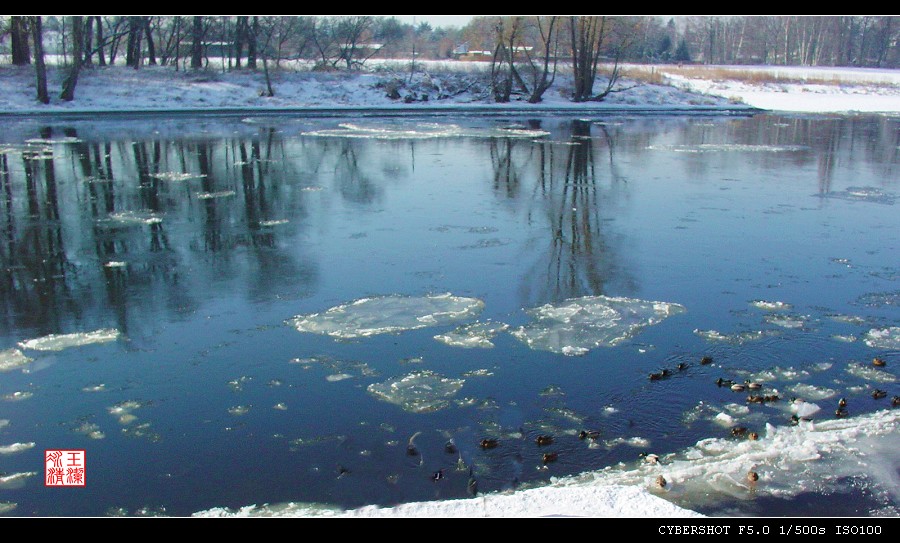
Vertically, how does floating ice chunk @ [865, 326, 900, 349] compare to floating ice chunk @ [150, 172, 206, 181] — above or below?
below

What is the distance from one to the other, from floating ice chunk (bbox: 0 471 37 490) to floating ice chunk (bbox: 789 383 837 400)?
5.66 m

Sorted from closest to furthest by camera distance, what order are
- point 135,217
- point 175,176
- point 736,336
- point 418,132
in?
1. point 736,336
2. point 135,217
3. point 175,176
4. point 418,132

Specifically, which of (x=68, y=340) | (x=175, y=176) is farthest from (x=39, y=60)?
(x=68, y=340)

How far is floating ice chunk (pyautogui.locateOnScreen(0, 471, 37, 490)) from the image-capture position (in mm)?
5230

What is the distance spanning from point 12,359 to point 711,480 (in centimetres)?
573

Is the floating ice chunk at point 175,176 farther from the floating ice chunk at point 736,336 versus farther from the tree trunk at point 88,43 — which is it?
the tree trunk at point 88,43

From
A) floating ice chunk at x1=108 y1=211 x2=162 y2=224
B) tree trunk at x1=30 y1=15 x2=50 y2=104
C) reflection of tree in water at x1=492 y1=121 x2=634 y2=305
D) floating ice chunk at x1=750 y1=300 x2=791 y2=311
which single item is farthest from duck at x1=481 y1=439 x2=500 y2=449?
tree trunk at x1=30 y1=15 x2=50 y2=104

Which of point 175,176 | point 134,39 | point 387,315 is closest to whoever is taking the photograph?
point 387,315

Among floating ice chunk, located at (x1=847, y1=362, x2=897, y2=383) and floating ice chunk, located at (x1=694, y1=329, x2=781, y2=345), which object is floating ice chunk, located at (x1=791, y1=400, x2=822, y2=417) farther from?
floating ice chunk, located at (x1=694, y1=329, x2=781, y2=345)

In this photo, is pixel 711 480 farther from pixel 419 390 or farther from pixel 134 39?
pixel 134 39

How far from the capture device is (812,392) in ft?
21.9

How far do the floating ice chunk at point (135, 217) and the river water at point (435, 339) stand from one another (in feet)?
0.25

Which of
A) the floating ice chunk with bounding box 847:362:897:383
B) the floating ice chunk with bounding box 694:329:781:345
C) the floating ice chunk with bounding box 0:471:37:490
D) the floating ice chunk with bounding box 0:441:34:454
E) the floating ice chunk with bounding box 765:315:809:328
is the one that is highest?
the floating ice chunk with bounding box 765:315:809:328

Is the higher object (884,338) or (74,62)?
(74,62)
